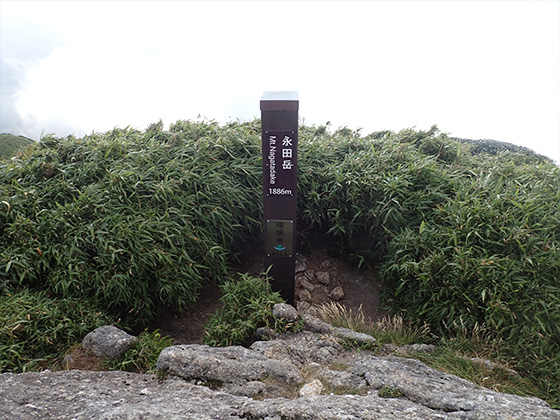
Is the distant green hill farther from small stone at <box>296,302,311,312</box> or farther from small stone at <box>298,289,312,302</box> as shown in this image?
small stone at <box>296,302,311,312</box>

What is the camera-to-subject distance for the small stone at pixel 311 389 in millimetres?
2738

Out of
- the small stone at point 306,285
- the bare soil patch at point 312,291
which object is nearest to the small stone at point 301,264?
the bare soil patch at point 312,291

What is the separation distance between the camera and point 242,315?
3.91 meters

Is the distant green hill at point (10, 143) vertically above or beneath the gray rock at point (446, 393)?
above

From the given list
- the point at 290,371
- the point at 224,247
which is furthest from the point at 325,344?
the point at 224,247

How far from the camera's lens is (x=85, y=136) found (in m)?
5.88

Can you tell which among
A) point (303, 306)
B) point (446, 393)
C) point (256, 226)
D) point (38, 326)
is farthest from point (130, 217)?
point (446, 393)

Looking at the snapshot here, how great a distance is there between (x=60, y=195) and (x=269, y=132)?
261 centimetres

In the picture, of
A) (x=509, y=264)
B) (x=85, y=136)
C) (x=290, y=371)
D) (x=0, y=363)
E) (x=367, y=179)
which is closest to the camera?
(x=290, y=371)

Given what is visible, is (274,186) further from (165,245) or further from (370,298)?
(370,298)

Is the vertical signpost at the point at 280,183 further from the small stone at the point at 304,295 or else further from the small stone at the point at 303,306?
the small stone at the point at 304,295

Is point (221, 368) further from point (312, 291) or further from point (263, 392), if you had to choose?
point (312, 291)

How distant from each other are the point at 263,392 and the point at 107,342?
163 cm

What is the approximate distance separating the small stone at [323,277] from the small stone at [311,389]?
2.33 m
